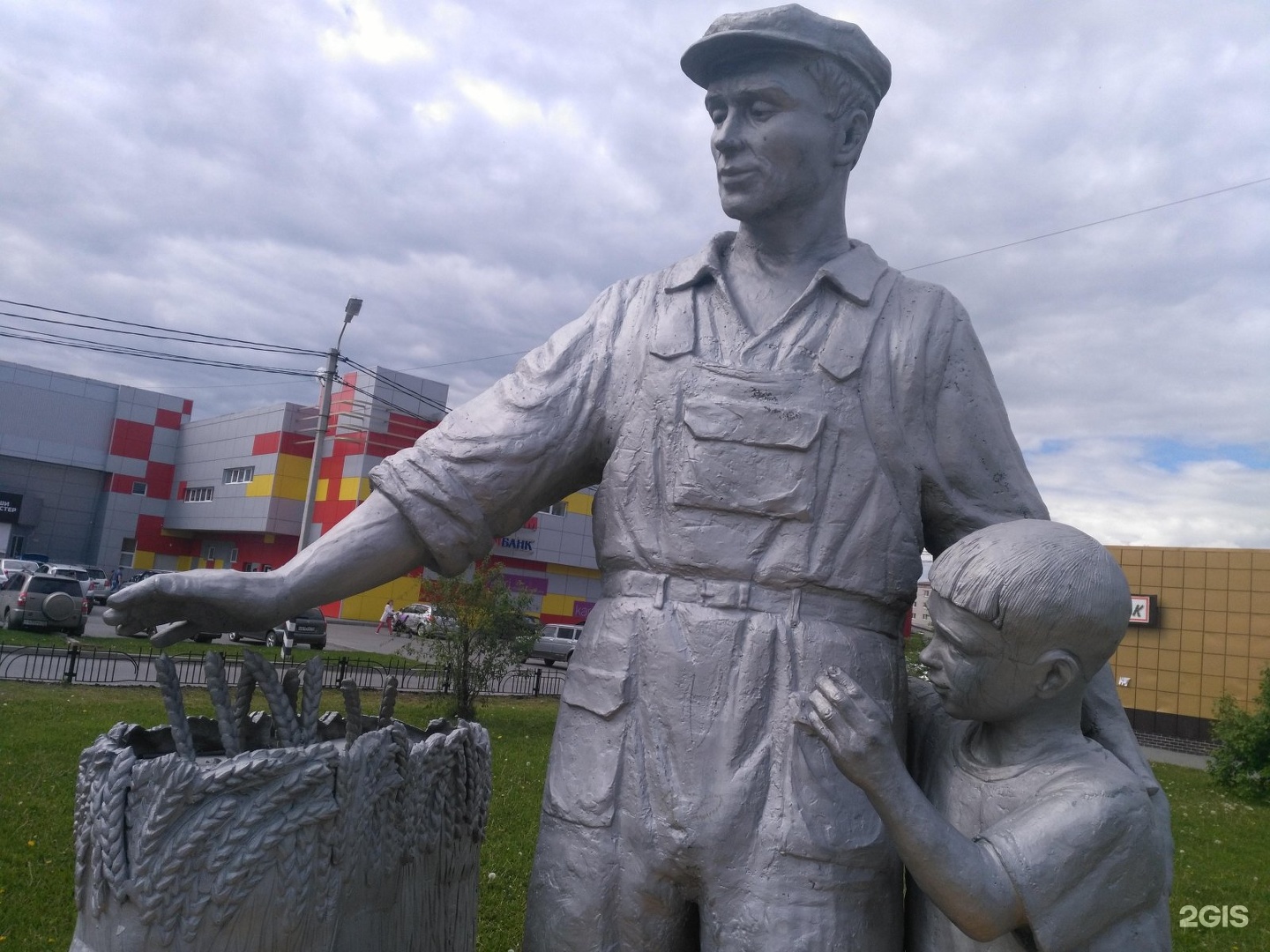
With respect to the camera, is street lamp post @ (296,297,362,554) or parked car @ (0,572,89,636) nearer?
street lamp post @ (296,297,362,554)

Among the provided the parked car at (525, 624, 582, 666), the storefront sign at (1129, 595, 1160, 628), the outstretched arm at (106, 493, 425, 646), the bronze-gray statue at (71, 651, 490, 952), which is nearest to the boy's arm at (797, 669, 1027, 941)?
the bronze-gray statue at (71, 651, 490, 952)

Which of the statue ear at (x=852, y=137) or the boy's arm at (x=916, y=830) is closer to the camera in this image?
the boy's arm at (x=916, y=830)

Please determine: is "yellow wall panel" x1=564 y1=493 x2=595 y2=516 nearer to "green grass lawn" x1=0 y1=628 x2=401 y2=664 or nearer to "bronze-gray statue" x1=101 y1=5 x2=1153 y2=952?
"green grass lawn" x1=0 y1=628 x2=401 y2=664

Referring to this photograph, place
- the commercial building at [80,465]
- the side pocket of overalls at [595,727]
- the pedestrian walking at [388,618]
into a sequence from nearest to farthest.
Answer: the side pocket of overalls at [595,727]
the pedestrian walking at [388,618]
the commercial building at [80,465]

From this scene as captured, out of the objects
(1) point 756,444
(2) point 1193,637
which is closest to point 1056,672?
(1) point 756,444

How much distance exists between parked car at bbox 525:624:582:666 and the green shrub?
13321 millimetres

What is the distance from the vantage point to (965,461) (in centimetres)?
205

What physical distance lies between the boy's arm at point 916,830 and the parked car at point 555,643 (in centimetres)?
2151

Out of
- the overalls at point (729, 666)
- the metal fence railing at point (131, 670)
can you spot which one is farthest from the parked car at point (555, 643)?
the overalls at point (729, 666)

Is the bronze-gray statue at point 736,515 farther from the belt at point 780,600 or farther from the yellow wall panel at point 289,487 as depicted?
the yellow wall panel at point 289,487

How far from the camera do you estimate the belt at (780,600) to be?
193 cm

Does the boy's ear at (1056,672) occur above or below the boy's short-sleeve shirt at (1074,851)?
above

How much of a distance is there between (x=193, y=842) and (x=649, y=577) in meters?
0.95

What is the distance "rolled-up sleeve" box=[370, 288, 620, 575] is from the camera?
2.07 metres
